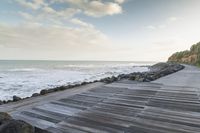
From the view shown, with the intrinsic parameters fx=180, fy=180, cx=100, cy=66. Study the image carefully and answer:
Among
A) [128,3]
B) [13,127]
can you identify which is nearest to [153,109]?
[13,127]

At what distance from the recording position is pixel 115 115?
4.16 metres

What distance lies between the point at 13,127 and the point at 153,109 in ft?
10.7

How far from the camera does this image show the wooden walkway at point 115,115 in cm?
342

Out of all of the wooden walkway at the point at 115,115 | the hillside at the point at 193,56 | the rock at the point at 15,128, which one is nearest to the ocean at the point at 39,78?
the wooden walkway at the point at 115,115

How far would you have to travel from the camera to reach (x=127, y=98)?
19.1ft

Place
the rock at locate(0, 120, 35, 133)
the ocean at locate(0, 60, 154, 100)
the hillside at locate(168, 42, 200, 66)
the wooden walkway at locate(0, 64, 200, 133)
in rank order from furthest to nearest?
the hillside at locate(168, 42, 200, 66), the ocean at locate(0, 60, 154, 100), the wooden walkway at locate(0, 64, 200, 133), the rock at locate(0, 120, 35, 133)

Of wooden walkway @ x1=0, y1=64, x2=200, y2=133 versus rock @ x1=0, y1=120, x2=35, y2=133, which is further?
wooden walkway @ x1=0, y1=64, x2=200, y2=133

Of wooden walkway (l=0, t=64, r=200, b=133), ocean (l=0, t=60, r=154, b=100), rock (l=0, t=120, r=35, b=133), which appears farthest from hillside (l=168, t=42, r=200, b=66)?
rock (l=0, t=120, r=35, b=133)

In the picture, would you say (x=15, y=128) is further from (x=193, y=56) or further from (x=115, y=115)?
(x=193, y=56)

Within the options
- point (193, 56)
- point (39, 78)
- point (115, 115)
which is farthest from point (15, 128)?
point (193, 56)

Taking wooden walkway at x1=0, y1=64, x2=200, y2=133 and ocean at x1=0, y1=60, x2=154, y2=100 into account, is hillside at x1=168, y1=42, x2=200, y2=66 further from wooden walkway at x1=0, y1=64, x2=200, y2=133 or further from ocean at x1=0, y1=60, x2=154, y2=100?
wooden walkway at x1=0, y1=64, x2=200, y2=133

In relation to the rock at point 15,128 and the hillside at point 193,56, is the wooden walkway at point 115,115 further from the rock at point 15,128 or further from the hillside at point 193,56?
the hillside at point 193,56

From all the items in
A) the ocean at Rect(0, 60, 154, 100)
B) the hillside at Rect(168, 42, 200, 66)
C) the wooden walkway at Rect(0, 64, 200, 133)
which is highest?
the hillside at Rect(168, 42, 200, 66)

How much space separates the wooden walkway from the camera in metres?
3.42
